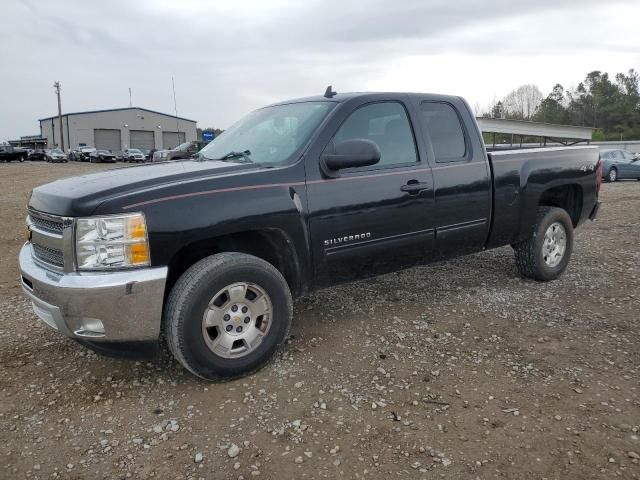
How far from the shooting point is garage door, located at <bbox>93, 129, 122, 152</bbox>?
223ft

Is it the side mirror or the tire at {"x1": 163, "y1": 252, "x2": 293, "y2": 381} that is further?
the side mirror

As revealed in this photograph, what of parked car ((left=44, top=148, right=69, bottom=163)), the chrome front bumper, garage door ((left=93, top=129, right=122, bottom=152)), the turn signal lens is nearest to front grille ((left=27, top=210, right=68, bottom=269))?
the chrome front bumper

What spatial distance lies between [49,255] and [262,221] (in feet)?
4.33

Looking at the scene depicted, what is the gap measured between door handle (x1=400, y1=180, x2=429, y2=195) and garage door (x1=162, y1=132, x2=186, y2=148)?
73.0 m

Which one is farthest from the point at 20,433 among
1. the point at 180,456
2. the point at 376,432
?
the point at 376,432

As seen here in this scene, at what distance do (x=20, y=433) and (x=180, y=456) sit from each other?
3.18 ft

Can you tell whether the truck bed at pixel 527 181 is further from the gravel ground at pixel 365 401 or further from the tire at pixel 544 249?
the gravel ground at pixel 365 401

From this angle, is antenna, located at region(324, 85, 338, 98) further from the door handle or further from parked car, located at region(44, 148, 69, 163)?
parked car, located at region(44, 148, 69, 163)

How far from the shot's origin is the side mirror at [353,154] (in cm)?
346

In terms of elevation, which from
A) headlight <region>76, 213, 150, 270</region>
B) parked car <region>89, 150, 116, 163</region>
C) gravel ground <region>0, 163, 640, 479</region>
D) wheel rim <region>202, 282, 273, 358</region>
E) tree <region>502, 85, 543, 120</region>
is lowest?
gravel ground <region>0, 163, 640, 479</region>

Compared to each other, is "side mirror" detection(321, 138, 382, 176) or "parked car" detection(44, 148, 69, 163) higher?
"parked car" detection(44, 148, 69, 163)

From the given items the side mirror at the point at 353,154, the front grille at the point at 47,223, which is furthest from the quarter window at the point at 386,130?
the front grille at the point at 47,223

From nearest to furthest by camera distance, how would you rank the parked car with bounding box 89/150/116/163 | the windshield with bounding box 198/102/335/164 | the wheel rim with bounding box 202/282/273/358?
1. the wheel rim with bounding box 202/282/273/358
2. the windshield with bounding box 198/102/335/164
3. the parked car with bounding box 89/150/116/163

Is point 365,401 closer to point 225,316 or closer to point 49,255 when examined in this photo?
point 225,316
